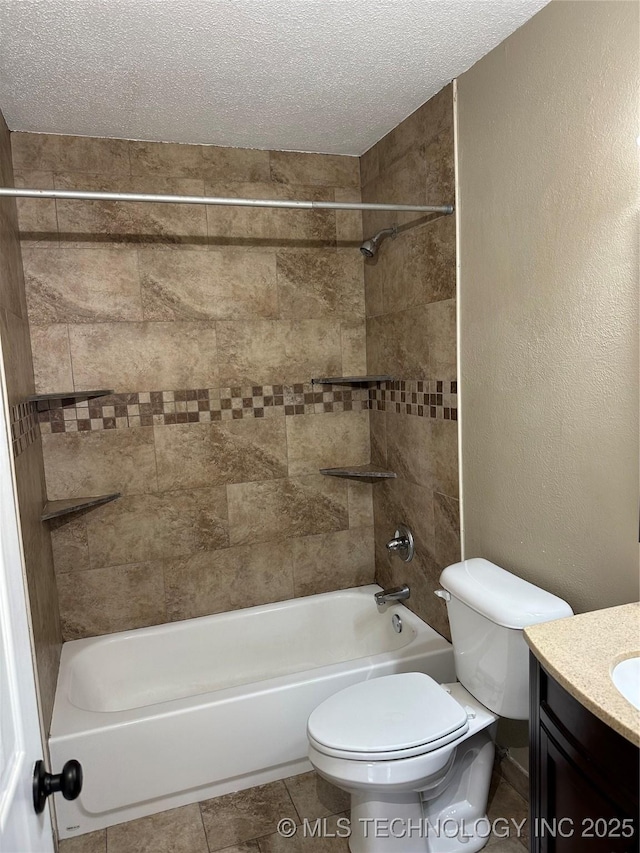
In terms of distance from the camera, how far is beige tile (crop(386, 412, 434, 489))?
2.40 meters

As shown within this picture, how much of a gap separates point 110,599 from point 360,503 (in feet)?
4.20

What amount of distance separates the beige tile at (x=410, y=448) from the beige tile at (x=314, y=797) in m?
1.20

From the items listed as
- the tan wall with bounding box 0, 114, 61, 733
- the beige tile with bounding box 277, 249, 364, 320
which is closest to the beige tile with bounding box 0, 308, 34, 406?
the tan wall with bounding box 0, 114, 61, 733

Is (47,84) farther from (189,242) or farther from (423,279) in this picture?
(423,279)

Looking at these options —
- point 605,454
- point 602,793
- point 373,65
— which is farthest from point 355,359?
point 602,793

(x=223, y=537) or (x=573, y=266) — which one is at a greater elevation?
(x=573, y=266)

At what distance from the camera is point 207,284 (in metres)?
2.63

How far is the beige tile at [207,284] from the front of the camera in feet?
8.39

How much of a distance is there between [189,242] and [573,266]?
5.50ft

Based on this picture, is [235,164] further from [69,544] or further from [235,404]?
[69,544]

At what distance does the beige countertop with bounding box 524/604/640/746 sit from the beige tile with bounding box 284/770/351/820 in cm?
121

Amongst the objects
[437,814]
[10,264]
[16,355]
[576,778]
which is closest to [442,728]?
[437,814]

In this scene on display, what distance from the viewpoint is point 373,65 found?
6.25 feet

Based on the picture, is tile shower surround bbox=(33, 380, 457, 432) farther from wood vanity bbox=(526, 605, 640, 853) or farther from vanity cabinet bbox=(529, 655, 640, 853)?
vanity cabinet bbox=(529, 655, 640, 853)
